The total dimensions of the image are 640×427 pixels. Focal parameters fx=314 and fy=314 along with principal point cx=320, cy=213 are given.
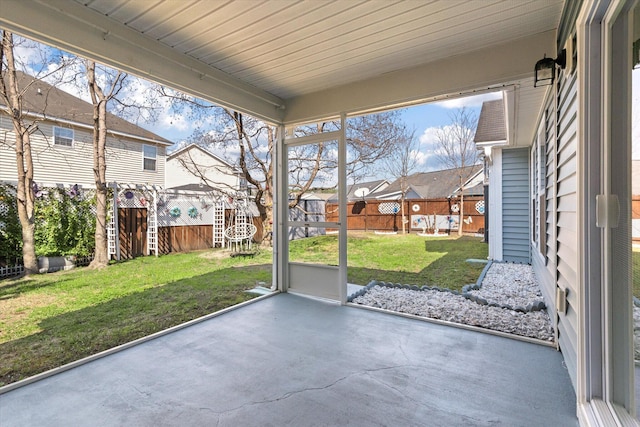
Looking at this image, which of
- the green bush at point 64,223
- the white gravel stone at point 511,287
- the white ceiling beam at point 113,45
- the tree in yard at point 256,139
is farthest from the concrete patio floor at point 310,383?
the tree in yard at point 256,139

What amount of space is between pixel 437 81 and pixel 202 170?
6710 mm

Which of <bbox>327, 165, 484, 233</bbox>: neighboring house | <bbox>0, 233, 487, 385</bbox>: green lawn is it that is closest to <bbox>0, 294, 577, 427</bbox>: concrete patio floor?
<bbox>0, 233, 487, 385</bbox>: green lawn

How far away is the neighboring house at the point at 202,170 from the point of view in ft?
A: 26.3

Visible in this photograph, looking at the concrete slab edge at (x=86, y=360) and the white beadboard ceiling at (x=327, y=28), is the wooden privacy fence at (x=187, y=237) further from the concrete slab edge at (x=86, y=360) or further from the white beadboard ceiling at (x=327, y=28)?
the white beadboard ceiling at (x=327, y=28)

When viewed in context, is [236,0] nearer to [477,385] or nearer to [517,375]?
[477,385]

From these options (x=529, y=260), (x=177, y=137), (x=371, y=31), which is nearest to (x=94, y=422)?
(x=371, y=31)

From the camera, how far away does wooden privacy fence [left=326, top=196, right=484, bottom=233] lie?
1095 centimetres

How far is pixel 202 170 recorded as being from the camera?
27.2 ft

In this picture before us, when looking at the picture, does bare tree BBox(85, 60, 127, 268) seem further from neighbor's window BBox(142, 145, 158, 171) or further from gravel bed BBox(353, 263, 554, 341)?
A: gravel bed BBox(353, 263, 554, 341)

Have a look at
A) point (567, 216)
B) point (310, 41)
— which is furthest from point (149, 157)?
point (567, 216)

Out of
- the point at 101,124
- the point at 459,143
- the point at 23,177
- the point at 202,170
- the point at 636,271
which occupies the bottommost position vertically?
the point at 636,271

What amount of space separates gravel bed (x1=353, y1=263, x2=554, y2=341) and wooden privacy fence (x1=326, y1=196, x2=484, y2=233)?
6.19m

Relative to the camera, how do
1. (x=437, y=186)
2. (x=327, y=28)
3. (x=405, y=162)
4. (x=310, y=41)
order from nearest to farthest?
(x=327, y=28), (x=310, y=41), (x=405, y=162), (x=437, y=186)

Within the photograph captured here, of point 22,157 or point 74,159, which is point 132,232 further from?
point 74,159
